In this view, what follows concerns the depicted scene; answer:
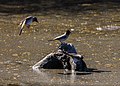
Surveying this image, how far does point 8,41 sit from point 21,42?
38cm

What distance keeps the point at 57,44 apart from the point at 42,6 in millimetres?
9149

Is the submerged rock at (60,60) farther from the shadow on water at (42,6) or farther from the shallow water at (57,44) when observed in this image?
the shadow on water at (42,6)

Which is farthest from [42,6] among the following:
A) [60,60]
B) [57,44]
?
[60,60]

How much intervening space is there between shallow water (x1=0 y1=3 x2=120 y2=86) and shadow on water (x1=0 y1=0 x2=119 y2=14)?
0.23 metres

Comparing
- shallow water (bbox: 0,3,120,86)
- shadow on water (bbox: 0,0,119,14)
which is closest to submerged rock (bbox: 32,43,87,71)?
shallow water (bbox: 0,3,120,86)

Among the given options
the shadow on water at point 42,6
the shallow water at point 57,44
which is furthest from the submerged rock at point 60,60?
the shadow on water at point 42,6

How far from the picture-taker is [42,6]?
2470cm

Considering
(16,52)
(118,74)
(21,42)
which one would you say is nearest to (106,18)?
(21,42)

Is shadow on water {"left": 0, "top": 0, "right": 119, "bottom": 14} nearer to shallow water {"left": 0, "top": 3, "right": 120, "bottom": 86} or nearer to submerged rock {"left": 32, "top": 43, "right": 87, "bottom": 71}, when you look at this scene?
shallow water {"left": 0, "top": 3, "right": 120, "bottom": 86}

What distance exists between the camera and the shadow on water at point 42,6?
76.7ft

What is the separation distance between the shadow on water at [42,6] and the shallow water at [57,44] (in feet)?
0.76

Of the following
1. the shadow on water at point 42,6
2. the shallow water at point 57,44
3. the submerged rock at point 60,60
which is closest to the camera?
the shallow water at point 57,44

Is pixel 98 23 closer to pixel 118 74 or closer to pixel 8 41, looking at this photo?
pixel 8 41

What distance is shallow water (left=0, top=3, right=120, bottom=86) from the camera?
37.9 feet
